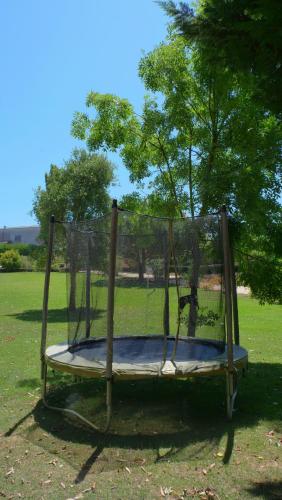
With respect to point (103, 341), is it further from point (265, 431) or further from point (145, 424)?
point (265, 431)

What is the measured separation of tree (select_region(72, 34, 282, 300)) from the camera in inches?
287

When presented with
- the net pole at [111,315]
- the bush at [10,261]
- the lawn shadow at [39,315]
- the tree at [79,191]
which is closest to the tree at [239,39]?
the net pole at [111,315]

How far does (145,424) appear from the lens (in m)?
5.33

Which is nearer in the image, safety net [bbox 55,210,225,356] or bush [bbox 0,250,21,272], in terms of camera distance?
safety net [bbox 55,210,225,356]

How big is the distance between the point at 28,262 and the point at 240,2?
43.3 metres

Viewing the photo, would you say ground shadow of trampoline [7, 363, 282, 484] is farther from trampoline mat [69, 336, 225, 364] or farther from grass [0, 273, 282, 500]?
trampoline mat [69, 336, 225, 364]

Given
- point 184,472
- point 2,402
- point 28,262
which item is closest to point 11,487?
point 184,472

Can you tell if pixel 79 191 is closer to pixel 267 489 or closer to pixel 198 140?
pixel 198 140

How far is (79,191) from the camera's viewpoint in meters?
18.5

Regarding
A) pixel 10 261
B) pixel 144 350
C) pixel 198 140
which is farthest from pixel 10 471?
pixel 10 261

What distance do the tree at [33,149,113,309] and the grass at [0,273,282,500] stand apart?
11.1 metres

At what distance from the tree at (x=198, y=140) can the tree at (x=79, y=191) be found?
8586 mm

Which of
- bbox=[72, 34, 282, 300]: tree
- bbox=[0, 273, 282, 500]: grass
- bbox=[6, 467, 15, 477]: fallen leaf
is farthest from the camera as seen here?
bbox=[72, 34, 282, 300]: tree

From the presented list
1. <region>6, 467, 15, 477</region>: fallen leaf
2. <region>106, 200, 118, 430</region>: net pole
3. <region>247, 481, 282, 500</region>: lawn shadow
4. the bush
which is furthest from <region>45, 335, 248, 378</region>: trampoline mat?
the bush
